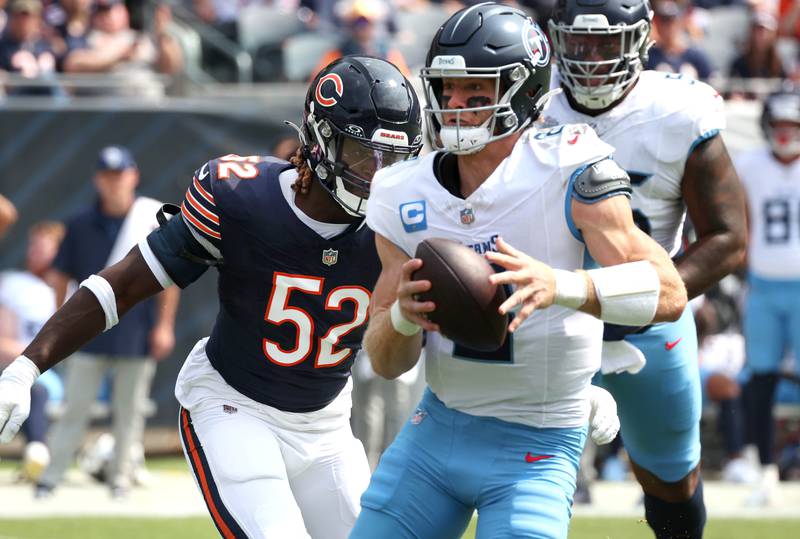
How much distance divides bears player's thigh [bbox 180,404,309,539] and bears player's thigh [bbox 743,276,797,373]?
4689mm

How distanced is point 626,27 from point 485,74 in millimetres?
1233

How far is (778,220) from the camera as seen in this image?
8273 millimetres

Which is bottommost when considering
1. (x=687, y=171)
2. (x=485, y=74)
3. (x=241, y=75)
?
(x=241, y=75)

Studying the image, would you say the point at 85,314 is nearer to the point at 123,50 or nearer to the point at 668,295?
the point at 668,295

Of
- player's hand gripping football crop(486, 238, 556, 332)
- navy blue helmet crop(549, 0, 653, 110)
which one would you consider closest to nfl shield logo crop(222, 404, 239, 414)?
player's hand gripping football crop(486, 238, 556, 332)

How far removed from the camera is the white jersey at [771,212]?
8.16 m

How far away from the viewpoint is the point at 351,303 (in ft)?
13.2

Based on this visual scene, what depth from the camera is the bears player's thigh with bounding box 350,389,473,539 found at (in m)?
3.39

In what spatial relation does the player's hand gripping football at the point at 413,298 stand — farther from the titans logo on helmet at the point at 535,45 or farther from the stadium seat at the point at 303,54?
the stadium seat at the point at 303,54

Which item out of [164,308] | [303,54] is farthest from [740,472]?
[303,54]

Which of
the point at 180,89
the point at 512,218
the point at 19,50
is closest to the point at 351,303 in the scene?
the point at 512,218

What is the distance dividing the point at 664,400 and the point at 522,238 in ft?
4.81

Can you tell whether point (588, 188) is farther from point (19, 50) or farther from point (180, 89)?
point (19, 50)

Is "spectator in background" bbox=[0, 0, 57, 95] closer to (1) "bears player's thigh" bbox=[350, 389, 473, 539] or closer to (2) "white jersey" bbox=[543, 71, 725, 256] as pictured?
(2) "white jersey" bbox=[543, 71, 725, 256]
